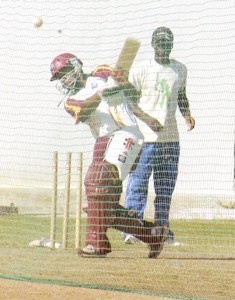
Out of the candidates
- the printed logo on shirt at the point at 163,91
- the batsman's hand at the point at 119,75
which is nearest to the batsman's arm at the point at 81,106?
the batsman's hand at the point at 119,75

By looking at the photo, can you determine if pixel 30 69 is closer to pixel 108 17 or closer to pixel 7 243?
pixel 108 17

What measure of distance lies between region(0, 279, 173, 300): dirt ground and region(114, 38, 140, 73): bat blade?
2418 millimetres

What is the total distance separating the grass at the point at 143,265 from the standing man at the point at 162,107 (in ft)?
2.06

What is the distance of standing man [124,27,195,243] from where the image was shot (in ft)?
35.5

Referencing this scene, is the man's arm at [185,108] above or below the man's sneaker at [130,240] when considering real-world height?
above

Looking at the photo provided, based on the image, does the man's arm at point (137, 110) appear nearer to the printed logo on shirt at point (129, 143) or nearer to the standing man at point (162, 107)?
the standing man at point (162, 107)

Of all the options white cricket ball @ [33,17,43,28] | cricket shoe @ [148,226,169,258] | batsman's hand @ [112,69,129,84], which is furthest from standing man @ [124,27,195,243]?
white cricket ball @ [33,17,43,28]

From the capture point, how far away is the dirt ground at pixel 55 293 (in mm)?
8109

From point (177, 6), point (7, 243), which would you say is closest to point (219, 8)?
point (177, 6)

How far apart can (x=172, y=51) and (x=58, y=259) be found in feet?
7.44

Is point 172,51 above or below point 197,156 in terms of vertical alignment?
above

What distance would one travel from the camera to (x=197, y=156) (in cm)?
989

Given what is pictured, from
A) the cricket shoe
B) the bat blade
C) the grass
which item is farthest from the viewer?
the cricket shoe

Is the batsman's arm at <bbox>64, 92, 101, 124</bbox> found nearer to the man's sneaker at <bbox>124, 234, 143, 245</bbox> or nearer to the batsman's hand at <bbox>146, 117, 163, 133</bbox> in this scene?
the batsman's hand at <bbox>146, 117, 163, 133</bbox>
